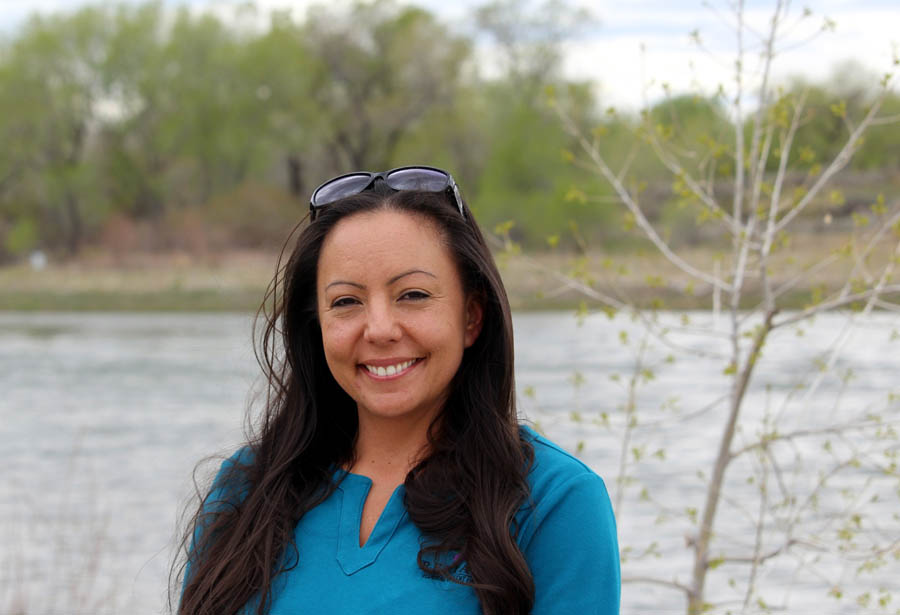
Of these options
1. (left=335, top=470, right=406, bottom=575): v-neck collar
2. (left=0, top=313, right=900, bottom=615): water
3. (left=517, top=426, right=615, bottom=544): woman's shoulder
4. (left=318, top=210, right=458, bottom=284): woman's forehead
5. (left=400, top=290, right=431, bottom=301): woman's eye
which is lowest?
(left=0, top=313, right=900, bottom=615): water

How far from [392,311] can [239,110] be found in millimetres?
39019

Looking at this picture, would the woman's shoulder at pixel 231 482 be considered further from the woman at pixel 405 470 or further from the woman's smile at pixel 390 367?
the woman's smile at pixel 390 367

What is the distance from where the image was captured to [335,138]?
40656 mm

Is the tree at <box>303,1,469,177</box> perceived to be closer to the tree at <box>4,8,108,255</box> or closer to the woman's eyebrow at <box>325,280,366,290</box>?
A: the tree at <box>4,8,108,255</box>

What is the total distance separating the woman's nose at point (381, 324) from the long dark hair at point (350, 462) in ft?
0.48

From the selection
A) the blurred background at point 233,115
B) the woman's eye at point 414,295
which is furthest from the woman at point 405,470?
the blurred background at point 233,115

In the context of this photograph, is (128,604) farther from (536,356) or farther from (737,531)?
(536,356)

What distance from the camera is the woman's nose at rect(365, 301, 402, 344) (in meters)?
1.99

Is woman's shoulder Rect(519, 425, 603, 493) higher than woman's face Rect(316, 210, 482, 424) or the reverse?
the reverse

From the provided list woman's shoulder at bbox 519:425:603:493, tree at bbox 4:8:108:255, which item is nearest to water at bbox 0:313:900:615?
woman's shoulder at bbox 519:425:603:493

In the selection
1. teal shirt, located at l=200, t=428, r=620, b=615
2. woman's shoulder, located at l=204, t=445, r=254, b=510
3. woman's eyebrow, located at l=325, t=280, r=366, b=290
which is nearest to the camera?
teal shirt, located at l=200, t=428, r=620, b=615

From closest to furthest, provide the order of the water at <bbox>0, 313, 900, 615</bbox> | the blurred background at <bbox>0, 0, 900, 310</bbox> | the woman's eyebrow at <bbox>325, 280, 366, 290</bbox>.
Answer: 1. the woman's eyebrow at <bbox>325, 280, 366, 290</bbox>
2. the water at <bbox>0, 313, 900, 615</bbox>
3. the blurred background at <bbox>0, 0, 900, 310</bbox>

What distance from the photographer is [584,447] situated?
27.9ft

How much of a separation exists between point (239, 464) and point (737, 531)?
7274 mm
